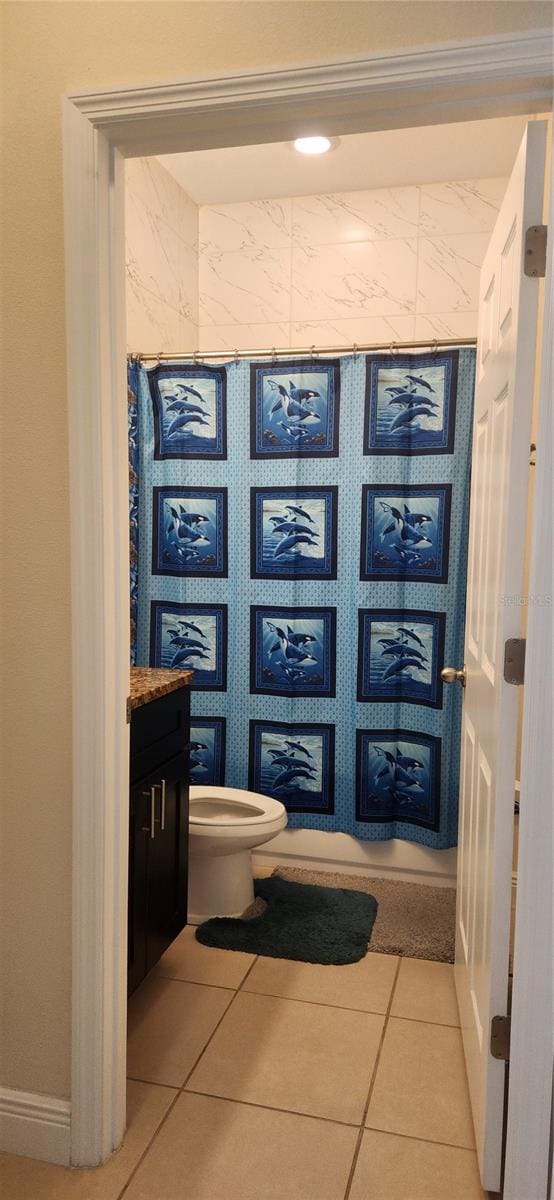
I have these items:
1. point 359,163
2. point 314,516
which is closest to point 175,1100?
point 314,516

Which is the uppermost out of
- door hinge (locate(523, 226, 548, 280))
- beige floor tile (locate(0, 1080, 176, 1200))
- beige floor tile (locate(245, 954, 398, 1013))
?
door hinge (locate(523, 226, 548, 280))

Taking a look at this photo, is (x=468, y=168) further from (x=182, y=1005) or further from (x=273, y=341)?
(x=182, y=1005)

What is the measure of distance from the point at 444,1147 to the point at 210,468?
7.05ft

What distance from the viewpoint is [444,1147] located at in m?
1.69

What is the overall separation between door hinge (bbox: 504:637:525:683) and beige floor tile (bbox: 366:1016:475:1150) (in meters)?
1.04

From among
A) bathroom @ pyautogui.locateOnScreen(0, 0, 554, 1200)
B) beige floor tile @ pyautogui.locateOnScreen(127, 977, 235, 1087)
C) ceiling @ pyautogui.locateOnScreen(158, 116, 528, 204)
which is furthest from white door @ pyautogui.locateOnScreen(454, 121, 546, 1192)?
ceiling @ pyautogui.locateOnScreen(158, 116, 528, 204)

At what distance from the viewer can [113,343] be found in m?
1.55

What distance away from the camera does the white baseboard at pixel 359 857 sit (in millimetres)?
2973

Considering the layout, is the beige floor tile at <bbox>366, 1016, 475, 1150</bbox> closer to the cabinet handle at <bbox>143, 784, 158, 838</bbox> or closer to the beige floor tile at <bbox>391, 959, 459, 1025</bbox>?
the beige floor tile at <bbox>391, 959, 459, 1025</bbox>

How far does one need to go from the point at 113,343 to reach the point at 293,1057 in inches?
67.5

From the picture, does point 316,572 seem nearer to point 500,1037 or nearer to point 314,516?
point 314,516

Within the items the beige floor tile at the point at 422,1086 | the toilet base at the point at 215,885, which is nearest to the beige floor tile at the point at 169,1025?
the toilet base at the point at 215,885

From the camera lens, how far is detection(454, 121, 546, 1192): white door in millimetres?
1438

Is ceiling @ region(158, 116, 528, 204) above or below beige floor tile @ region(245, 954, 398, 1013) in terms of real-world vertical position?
above
